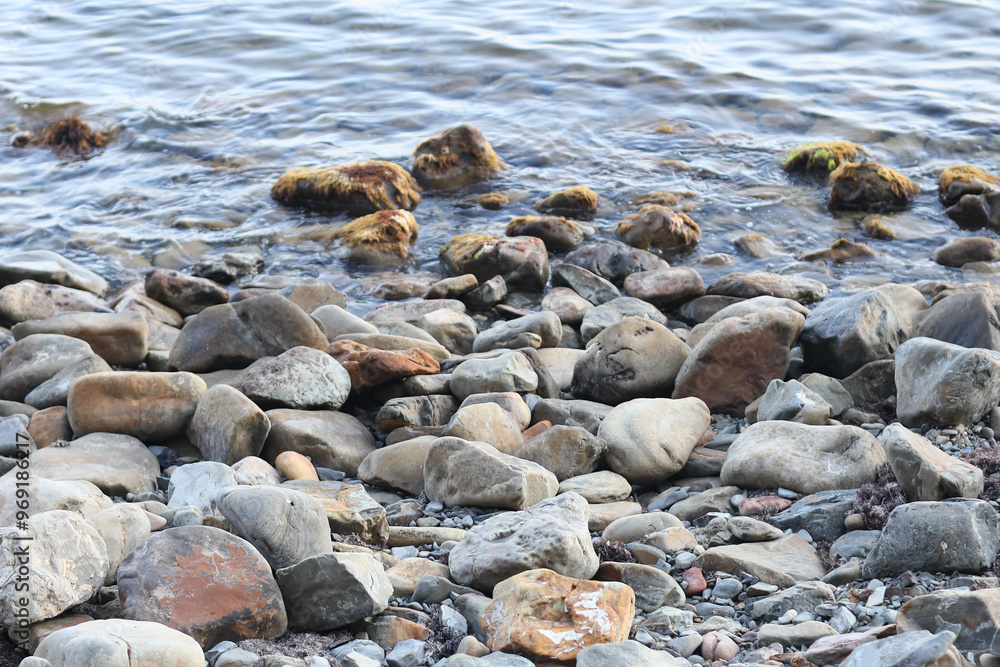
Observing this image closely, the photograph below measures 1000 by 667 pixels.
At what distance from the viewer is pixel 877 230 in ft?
31.6

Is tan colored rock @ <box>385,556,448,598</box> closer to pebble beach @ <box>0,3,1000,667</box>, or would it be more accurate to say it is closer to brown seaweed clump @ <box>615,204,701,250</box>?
pebble beach @ <box>0,3,1000,667</box>

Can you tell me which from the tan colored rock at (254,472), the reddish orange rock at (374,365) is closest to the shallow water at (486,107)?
the reddish orange rock at (374,365)

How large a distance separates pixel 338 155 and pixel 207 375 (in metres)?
6.82

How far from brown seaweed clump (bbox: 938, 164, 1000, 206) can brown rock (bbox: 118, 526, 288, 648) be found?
32.3ft

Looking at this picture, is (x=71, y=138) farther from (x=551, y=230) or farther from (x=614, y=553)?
(x=614, y=553)

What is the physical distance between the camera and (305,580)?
3.09 m

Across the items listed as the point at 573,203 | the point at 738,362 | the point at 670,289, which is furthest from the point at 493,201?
the point at 738,362

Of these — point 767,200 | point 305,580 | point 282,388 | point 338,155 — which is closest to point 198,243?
point 338,155

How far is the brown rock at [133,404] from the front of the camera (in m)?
5.06

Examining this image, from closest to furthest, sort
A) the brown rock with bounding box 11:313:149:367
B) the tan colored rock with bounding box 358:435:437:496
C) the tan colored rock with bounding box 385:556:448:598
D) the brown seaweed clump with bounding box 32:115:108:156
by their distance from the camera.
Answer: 1. the tan colored rock with bounding box 385:556:448:598
2. the tan colored rock with bounding box 358:435:437:496
3. the brown rock with bounding box 11:313:149:367
4. the brown seaweed clump with bounding box 32:115:108:156

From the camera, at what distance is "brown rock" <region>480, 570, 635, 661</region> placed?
286 centimetres

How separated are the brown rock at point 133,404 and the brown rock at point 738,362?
3.06 metres

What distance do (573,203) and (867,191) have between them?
3.46m

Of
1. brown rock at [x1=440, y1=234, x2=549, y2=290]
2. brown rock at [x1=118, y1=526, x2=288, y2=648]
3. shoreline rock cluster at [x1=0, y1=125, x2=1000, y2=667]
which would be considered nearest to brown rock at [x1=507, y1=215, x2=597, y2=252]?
brown rock at [x1=440, y1=234, x2=549, y2=290]
